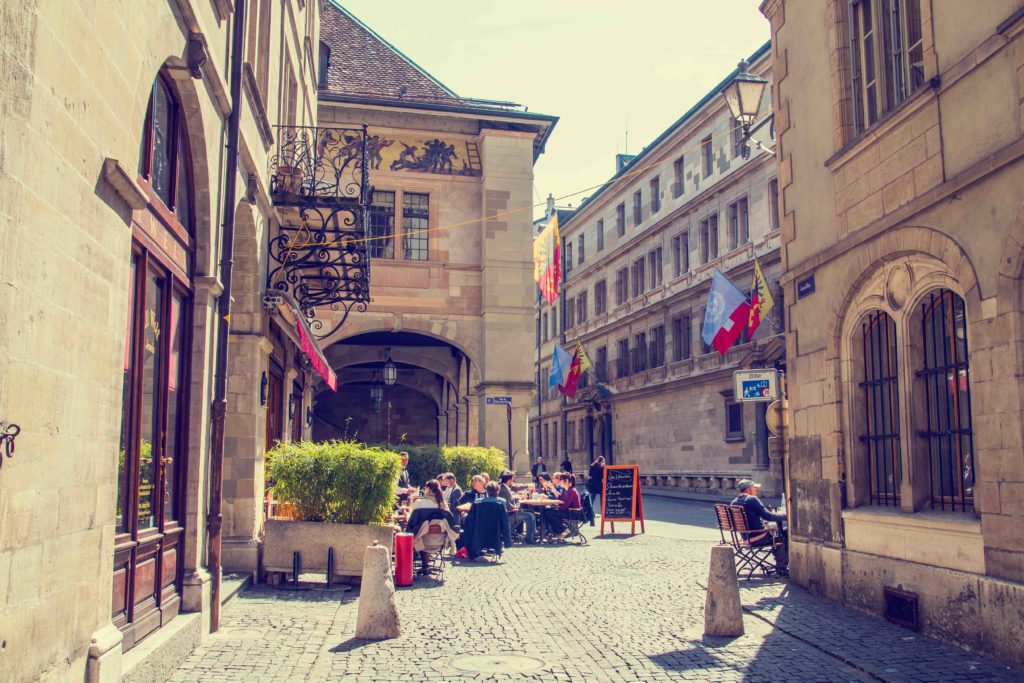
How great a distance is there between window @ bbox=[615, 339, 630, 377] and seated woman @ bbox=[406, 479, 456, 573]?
32.1m

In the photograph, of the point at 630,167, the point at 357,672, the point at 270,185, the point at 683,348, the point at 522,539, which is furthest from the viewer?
the point at 630,167

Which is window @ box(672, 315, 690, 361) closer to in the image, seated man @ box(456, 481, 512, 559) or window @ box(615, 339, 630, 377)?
window @ box(615, 339, 630, 377)

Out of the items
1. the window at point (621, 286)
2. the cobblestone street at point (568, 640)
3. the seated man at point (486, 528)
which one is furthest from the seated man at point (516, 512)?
the window at point (621, 286)

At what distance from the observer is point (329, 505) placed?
11.7 metres

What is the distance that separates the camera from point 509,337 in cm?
2356

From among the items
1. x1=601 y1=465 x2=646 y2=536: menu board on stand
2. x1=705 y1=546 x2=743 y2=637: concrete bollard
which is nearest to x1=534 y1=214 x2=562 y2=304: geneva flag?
x1=601 y1=465 x2=646 y2=536: menu board on stand

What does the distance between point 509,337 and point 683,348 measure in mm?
16799

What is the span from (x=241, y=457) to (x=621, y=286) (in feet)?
120

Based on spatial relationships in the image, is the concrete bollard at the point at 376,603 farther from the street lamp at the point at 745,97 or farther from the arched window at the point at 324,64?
the arched window at the point at 324,64

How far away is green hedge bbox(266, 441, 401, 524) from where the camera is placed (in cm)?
1159

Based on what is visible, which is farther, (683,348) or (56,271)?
(683,348)

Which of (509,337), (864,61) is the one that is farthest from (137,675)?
(509,337)

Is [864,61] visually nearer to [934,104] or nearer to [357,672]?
[934,104]

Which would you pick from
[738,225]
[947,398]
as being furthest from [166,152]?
[738,225]
